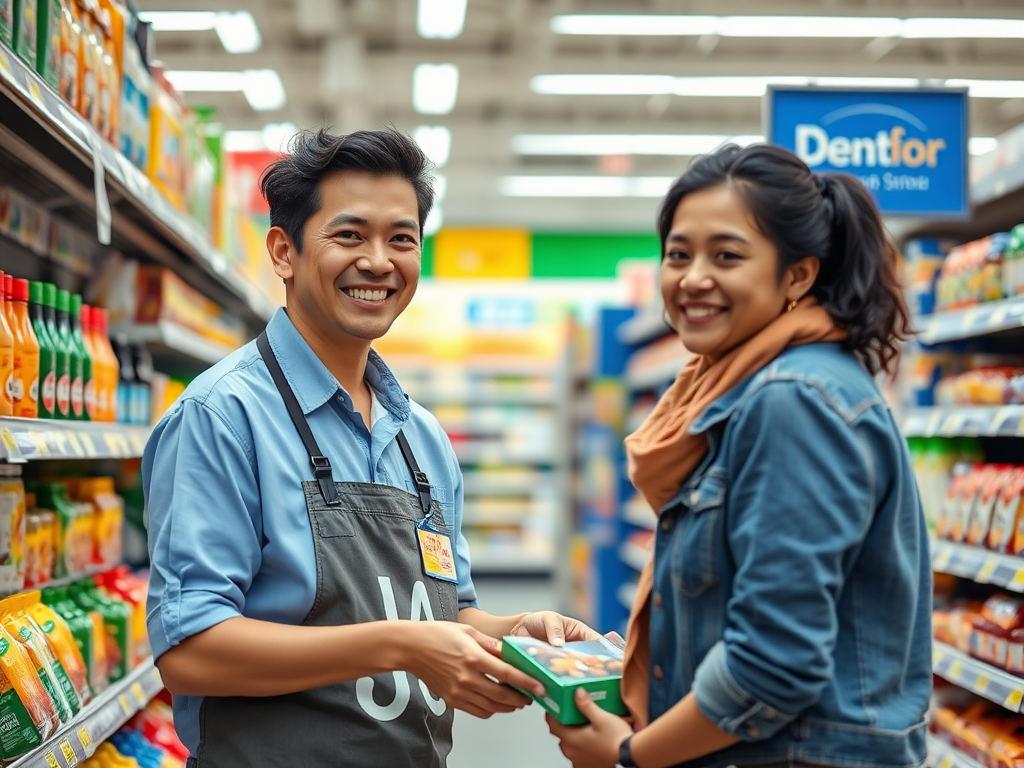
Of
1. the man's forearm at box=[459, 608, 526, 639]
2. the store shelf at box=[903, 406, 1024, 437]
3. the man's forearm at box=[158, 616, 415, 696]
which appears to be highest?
the store shelf at box=[903, 406, 1024, 437]

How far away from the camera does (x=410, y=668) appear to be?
153cm

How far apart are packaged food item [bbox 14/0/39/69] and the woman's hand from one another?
152 centimetres

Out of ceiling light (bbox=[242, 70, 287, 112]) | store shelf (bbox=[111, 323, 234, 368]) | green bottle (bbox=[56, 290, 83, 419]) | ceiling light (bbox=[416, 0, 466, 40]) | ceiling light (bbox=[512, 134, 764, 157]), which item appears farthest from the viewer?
ceiling light (bbox=[512, 134, 764, 157])

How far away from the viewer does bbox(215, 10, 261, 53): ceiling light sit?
8.56 metres

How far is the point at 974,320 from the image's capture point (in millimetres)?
2963

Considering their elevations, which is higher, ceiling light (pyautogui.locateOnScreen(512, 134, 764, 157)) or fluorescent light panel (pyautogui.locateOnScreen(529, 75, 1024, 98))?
fluorescent light panel (pyautogui.locateOnScreen(529, 75, 1024, 98))

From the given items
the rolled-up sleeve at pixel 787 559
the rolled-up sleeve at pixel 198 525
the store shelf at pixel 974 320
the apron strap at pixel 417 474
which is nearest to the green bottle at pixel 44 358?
the rolled-up sleeve at pixel 198 525

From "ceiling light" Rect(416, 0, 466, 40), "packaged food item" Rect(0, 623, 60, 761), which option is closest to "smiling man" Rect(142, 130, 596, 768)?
"packaged food item" Rect(0, 623, 60, 761)

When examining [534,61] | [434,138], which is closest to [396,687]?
[534,61]

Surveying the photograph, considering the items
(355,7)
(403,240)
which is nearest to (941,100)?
(403,240)

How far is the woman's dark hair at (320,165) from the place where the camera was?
1.75m

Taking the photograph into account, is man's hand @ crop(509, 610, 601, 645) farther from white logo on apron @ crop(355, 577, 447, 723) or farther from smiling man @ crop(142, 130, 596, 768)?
white logo on apron @ crop(355, 577, 447, 723)

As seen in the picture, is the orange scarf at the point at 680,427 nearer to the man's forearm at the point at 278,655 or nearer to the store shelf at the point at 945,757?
the man's forearm at the point at 278,655

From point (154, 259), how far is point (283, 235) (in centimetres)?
190
